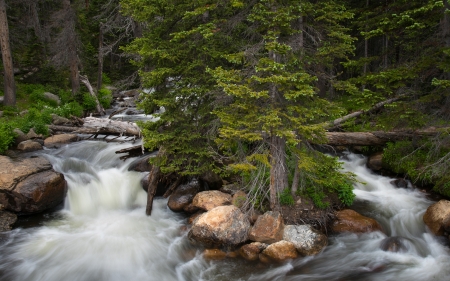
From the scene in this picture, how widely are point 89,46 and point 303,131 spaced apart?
26890mm

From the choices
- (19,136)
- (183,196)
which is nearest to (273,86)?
(183,196)

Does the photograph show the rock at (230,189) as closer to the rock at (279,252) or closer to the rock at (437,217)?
the rock at (279,252)

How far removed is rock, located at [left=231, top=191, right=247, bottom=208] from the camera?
360 inches

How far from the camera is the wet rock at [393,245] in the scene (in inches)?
333

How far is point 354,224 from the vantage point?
9.02 metres

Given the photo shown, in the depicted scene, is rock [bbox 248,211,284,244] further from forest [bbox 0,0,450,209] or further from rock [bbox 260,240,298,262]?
forest [bbox 0,0,450,209]

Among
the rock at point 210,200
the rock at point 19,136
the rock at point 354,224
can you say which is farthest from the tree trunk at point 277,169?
the rock at point 19,136

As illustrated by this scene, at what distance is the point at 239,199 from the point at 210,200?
968mm

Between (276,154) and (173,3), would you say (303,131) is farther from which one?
(173,3)

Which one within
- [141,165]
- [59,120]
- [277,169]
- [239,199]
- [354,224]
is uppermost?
[59,120]

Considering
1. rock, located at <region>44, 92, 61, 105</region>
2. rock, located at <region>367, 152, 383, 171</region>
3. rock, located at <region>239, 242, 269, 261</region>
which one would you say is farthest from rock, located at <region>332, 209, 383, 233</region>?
rock, located at <region>44, 92, 61, 105</region>

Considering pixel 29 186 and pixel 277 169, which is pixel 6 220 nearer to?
pixel 29 186

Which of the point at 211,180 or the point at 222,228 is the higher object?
the point at 211,180

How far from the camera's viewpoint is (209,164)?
9.57 m
